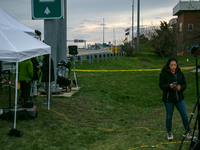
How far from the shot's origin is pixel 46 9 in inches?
410

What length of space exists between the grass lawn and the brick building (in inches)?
155

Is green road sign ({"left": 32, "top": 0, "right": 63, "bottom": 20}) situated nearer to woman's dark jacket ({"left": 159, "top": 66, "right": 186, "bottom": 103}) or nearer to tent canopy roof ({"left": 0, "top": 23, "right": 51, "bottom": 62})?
tent canopy roof ({"left": 0, "top": 23, "right": 51, "bottom": 62})

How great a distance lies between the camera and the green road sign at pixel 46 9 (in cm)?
1033

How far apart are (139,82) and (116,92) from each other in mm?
3338

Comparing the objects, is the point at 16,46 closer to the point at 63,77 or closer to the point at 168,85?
the point at 168,85

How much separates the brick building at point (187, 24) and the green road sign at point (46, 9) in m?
10.4

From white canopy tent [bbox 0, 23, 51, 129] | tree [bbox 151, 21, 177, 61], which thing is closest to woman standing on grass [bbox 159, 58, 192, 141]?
white canopy tent [bbox 0, 23, 51, 129]

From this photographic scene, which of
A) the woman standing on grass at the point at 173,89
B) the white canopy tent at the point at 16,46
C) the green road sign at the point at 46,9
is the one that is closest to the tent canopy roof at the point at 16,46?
the white canopy tent at the point at 16,46

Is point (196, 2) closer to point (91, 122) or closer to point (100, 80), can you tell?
point (100, 80)

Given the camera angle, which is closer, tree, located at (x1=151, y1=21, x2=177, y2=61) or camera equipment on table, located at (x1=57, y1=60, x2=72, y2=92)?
camera equipment on table, located at (x1=57, y1=60, x2=72, y2=92)

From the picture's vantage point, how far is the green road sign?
33.9 ft

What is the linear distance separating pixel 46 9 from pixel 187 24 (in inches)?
1413

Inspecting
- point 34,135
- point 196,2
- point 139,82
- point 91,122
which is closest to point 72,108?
point 91,122

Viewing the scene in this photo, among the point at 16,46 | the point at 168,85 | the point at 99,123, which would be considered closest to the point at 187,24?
Answer: the point at 99,123
